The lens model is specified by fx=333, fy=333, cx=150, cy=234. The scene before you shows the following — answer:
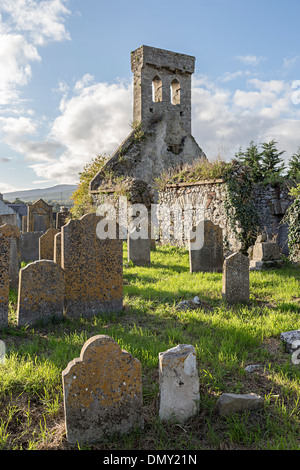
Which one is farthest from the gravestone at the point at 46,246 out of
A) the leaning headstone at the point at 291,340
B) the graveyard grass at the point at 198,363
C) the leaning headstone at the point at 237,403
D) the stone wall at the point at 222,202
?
the leaning headstone at the point at 237,403

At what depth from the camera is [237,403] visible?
109 inches

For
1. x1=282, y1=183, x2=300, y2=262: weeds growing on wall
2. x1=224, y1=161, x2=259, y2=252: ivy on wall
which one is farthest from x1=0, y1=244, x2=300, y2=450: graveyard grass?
x1=224, y1=161, x2=259, y2=252: ivy on wall

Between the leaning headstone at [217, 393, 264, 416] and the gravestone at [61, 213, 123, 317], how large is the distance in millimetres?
3039

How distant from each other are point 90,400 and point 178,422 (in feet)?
2.49

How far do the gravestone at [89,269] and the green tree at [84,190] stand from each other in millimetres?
12245

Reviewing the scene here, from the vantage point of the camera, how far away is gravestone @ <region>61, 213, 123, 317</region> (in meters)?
5.26

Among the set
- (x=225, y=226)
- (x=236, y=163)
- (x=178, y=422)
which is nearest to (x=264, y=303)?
(x=178, y=422)

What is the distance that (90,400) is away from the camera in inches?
101

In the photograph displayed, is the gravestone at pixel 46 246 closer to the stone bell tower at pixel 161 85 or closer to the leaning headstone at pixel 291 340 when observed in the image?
the leaning headstone at pixel 291 340

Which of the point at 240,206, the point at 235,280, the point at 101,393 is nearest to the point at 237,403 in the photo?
the point at 101,393

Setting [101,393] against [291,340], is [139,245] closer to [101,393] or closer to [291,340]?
[291,340]

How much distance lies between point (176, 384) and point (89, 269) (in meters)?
2.97

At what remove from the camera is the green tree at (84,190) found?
17.8 m

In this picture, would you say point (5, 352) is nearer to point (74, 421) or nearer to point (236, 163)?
point (74, 421)
